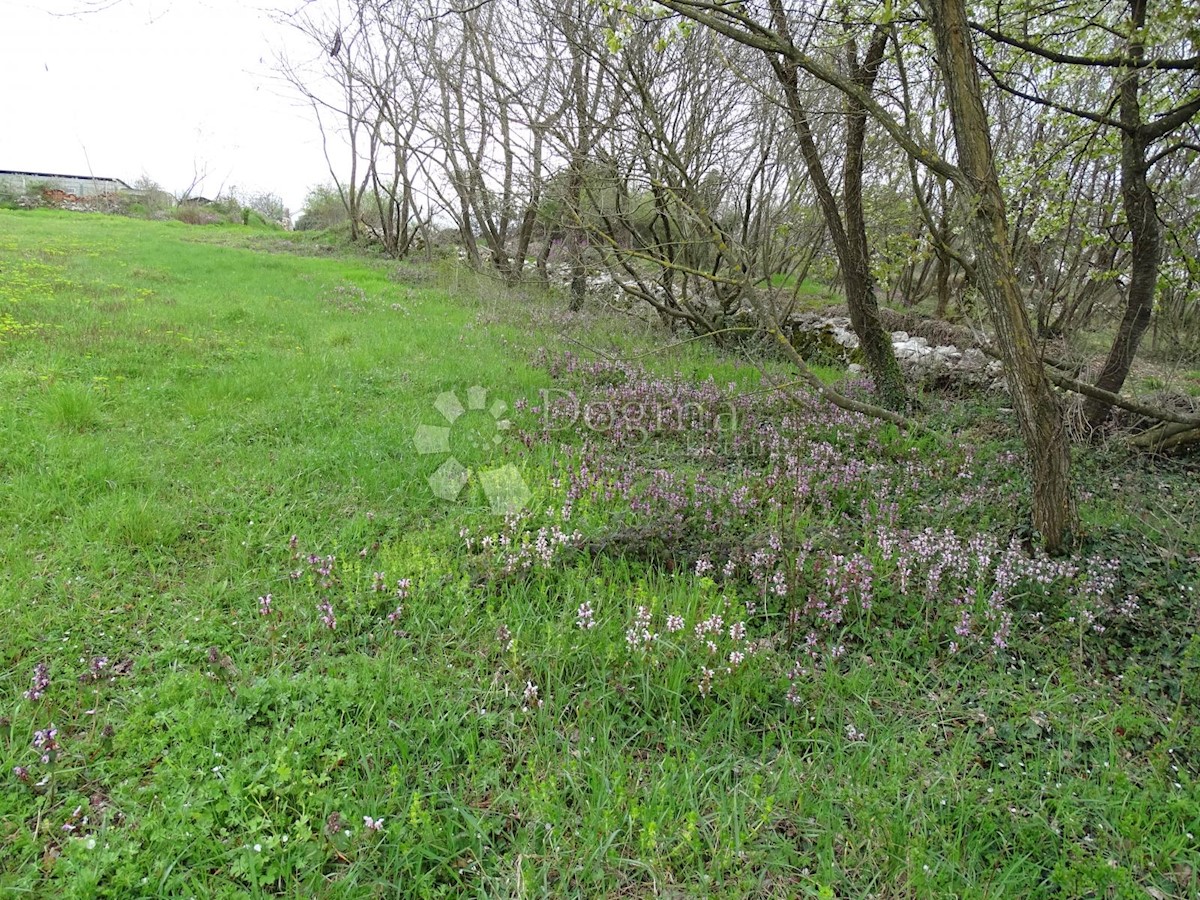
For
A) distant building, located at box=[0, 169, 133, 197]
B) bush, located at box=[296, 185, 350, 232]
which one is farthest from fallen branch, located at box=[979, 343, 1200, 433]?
distant building, located at box=[0, 169, 133, 197]

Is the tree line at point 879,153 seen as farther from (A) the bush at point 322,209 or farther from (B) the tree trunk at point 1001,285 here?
(A) the bush at point 322,209

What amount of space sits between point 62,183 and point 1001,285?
205ft

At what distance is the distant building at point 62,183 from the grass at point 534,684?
46.7 meters

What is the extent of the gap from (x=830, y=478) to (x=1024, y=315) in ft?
5.34

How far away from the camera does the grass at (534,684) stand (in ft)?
6.29

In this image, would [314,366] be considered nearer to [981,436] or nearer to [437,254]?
[981,436]

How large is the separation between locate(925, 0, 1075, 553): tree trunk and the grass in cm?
37

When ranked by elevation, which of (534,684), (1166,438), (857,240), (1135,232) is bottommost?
(534,684)

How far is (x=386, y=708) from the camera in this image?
2.43 m

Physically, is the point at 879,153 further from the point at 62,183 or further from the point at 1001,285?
the point at 62,183

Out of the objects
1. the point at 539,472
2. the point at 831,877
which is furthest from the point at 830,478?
the point at 831,877

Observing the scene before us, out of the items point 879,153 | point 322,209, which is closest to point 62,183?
point 322,209

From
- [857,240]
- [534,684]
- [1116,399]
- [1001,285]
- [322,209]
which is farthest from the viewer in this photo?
[322,209]

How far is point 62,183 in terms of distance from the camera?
4512 cm
